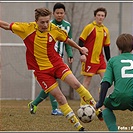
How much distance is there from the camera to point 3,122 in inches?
313

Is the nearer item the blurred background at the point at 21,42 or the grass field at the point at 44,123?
the grass field at the point at 44,123

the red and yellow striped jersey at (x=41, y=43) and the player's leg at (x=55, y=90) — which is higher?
the red and yellow striped jersey at (x=41, y=43)

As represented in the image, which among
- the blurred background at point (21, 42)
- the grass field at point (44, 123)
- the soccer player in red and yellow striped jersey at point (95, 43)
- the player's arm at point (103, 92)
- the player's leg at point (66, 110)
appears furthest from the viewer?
the blurred background at point (21, 42)

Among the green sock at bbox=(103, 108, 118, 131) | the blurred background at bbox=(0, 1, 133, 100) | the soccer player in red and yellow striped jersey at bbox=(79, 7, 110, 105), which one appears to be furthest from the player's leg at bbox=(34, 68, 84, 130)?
the blurred background at bbox=(0, 1, 133, 100)

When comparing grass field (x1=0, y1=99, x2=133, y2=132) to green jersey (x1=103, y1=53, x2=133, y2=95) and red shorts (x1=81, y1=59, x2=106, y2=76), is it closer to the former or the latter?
red shorts (x1=81, y1=59, x2=106, y2=76)

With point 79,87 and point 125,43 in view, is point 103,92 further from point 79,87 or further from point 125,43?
point 79,87

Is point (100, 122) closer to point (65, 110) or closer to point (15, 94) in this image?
point (65, 110)

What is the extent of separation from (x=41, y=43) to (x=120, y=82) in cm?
187

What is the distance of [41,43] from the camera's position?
7301 mm

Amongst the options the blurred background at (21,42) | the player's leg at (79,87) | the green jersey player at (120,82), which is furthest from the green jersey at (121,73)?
the blurred background at (21,42)

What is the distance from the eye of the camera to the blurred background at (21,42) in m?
17.1

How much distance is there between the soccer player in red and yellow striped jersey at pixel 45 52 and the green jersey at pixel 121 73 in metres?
1.36

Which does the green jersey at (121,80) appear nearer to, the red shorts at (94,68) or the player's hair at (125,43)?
the player's hair at (125,43)

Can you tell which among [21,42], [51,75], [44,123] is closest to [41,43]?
[51,75]
